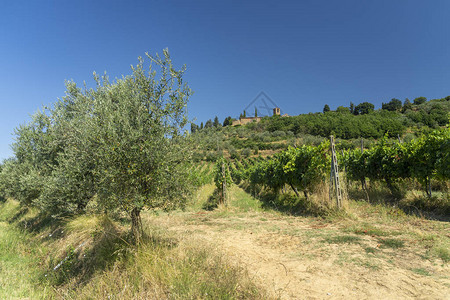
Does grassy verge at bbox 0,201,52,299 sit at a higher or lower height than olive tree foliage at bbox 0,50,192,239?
lower

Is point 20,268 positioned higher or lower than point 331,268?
lower

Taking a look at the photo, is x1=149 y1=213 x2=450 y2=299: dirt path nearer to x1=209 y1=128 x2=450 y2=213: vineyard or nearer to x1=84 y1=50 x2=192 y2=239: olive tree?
x1=84 y1=50 x2=192 y2=239: olive tree

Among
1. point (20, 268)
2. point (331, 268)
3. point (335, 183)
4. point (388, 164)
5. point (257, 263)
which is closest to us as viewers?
point (331, 268)

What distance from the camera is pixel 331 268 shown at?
4.34 m

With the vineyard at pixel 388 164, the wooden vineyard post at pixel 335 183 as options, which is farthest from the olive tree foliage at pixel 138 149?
the vineyard at pixel 388 164

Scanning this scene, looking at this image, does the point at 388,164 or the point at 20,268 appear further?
the point at 388,164

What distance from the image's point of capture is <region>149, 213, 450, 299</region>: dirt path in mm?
3451

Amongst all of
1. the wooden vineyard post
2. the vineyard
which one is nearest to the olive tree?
the wooden vineyard post

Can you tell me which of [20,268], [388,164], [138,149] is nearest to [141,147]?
[138,149]

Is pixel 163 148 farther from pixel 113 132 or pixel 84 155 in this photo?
pixel 84 155

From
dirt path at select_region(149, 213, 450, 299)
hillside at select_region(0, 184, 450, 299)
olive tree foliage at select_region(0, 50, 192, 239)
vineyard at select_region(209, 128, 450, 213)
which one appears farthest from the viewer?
vineyard at select_region(209, 128, 450, 213)

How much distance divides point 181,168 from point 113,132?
1683mm

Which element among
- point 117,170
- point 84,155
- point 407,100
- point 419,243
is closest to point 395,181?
point 419,243

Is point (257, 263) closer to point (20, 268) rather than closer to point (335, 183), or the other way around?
point (335, 183)
